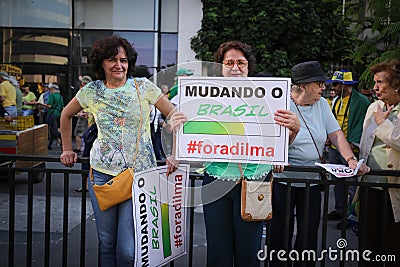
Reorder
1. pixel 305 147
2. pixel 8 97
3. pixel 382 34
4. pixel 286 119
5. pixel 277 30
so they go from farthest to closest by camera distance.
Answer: pixel 277 30
pixel 8 97
pixel 382 34
pixel 305 147
pixel 286 119

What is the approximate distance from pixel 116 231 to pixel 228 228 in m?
0.75

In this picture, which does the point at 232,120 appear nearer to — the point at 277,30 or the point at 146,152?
the point at 146,152

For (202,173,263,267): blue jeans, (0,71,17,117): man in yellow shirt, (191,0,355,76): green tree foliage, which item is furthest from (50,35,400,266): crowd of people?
(191,0,355,76): green tree foliage

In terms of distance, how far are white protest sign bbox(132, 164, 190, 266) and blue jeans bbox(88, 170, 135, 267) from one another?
3.0 inches

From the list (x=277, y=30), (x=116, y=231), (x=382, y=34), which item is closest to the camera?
(x=116, y=231)

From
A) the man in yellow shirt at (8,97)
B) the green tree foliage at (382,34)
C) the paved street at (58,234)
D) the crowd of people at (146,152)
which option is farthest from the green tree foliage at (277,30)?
the crowd of people at (146,152)

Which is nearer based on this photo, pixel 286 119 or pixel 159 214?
pixel 286 119

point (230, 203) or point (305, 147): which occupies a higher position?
point (305, 147)

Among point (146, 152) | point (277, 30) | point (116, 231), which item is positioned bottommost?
point (116, 231)

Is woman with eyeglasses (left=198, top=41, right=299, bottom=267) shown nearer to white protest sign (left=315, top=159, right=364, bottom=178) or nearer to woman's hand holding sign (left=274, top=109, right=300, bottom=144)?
woman's hand holding sign (left=274, top=109, right=300, bottom=144)

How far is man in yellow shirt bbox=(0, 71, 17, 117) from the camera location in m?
10.3

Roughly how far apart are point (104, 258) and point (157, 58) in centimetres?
1388

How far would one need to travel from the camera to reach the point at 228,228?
3154mm

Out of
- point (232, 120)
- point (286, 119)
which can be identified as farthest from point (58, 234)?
point (286, 119)
